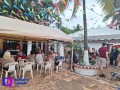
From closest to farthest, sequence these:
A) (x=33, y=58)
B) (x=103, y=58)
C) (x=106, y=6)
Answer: (x=33, y=58) < (x=103, y=58) < (x=106, y=6)

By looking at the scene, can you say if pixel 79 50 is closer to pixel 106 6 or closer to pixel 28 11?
pixel 106 6

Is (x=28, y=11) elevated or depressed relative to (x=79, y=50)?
elevated

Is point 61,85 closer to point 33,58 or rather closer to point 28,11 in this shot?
point 33,58

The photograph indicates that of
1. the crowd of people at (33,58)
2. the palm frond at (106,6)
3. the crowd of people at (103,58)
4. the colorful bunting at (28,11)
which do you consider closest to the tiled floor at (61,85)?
the crowd of people at (33,58)

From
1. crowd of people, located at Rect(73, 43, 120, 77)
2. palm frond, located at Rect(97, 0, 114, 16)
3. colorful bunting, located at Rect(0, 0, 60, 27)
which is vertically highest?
colorful bunting, located at Rect(0, 0, 60, 27)

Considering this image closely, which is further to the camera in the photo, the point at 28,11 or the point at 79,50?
the point at 28,11

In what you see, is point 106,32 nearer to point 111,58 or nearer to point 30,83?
point 111,58

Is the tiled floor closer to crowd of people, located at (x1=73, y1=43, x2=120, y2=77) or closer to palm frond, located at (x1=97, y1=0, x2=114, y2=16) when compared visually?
crowd of people, located at (x1=73, y1=43, x2=120, y2=77)

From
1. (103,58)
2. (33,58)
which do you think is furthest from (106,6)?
(33,58)

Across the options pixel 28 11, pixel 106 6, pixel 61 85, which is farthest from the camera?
pixel 28 11

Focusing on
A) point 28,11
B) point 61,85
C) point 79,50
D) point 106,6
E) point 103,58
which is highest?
point 28,11

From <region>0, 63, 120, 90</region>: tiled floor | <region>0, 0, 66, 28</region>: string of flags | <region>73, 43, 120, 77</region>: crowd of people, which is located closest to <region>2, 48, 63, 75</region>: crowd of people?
<region>0, 63, 120, 90</region>: tiled floor

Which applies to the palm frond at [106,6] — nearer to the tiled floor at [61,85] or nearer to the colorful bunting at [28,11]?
the tiled floor at [61,85]

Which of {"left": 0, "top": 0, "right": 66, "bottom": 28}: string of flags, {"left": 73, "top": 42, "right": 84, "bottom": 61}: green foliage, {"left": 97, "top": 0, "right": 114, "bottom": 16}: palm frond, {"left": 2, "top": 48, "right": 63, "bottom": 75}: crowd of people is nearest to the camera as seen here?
{"left": 2, "top": 48, "right": 63, "bottom": 75}: crowd of people
